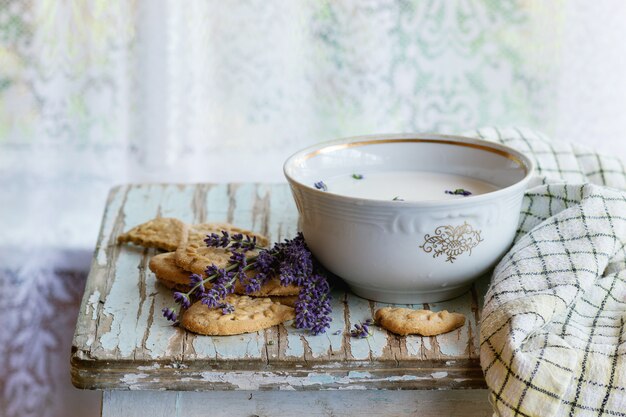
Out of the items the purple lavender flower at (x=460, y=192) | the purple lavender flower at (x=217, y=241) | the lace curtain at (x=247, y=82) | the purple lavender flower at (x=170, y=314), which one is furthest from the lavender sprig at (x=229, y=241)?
the lace curtain at (x=247, y=82)

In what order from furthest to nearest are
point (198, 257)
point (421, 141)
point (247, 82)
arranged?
point (247, 82) → point (421, 141) → point (198, 257)

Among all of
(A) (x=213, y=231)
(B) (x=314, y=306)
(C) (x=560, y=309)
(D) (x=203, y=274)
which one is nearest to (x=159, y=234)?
(A) (x=213, y=231)

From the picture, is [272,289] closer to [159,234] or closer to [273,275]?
[273,275]

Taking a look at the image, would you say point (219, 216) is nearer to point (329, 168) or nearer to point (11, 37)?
point (329, 168)

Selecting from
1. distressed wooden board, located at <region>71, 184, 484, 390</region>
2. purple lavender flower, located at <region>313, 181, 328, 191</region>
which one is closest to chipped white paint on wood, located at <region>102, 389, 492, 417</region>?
distressed wooden board, located at <region>71, 184, 484, 390</region>

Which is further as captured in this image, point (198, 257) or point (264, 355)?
point (198, 257)

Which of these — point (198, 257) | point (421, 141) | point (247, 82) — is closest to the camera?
point (198, 257)

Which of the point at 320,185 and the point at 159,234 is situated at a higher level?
the point at 320,185

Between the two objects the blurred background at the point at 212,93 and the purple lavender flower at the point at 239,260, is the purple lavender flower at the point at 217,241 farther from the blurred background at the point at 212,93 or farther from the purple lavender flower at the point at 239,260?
the blurred background at the point at 212,93

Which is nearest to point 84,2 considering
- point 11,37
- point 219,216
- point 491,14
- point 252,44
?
point 11,37
